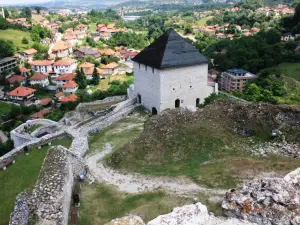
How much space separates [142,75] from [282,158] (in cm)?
1278

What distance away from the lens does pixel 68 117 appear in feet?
80.2

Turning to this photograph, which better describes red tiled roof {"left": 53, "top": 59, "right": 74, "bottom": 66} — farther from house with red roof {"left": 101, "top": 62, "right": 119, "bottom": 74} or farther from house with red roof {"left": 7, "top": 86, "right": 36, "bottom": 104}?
house with red roof {"left": 7, "top": 86, "right": 36, "bottom": 104}

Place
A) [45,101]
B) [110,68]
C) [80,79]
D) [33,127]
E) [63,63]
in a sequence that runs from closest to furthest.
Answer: [33,127] < [45,101] < [80,79] < [110,68] < [63,63]

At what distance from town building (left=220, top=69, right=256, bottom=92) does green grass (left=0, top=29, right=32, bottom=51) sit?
51.6 meters

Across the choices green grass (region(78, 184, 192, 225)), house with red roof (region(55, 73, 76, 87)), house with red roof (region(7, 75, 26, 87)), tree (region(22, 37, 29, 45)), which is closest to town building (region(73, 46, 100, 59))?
tree (region(22, 37, 29, 45))

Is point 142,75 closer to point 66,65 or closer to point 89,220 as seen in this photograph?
point 89,220

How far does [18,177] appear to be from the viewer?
1630cm

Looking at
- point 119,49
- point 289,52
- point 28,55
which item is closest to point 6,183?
point 289,52

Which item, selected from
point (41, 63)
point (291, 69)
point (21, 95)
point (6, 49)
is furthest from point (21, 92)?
point (291, 69)

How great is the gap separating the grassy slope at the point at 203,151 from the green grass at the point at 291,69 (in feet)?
100

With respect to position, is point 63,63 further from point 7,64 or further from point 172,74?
point 172,74

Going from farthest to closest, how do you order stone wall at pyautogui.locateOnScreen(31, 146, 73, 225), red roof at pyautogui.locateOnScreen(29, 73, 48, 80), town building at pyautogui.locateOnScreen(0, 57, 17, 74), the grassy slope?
1. town building at pyautogui.locateOnScreen(0, 57, 17, 74)
2. red roof at pyautogui.locateOnScreen(29, 73, 48, 80)
3. the grassy slope
4. stone wall at pyautogui.locateOnScreen(31, 146, 73, 225)

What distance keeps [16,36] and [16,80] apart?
2933cm

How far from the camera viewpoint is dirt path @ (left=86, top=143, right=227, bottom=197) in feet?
42.3
